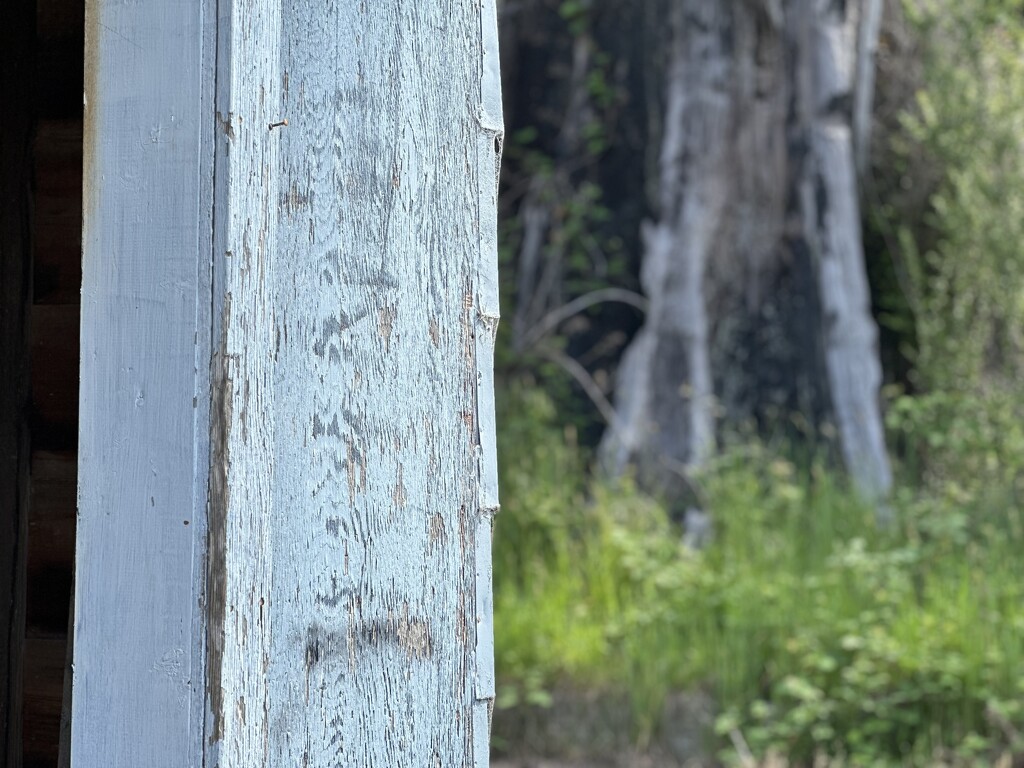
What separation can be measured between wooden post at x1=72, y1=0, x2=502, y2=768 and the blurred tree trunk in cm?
430

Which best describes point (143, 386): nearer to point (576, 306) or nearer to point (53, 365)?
point (53, 365)

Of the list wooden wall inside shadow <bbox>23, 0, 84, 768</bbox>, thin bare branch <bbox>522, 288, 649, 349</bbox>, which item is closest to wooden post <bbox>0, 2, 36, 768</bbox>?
wooden wall inside shadow <bbox>23, 0, 84, 768</bbox>

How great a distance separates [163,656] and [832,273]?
16.7ft

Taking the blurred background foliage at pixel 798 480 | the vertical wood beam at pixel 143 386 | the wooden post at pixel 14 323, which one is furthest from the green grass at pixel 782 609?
the vertical wood beam at pixel 143 386

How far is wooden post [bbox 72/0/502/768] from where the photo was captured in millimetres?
1198

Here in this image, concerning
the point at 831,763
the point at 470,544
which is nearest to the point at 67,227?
the point at 470,544

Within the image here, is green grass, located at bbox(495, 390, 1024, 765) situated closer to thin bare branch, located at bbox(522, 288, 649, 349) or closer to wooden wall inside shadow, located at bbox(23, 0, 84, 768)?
thin bare branch, located at bbox(522, 288, 649, 349)

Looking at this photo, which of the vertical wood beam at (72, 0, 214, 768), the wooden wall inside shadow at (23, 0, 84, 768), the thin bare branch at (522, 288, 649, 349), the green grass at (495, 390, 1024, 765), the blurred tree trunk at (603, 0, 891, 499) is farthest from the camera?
the thin bare branch at (522, 288, 649, 349)

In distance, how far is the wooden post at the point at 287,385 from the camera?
120 centimetres

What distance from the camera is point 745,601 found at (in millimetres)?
4598

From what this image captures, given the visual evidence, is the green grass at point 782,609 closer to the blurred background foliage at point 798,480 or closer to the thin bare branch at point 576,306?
the blurred background foliage at point 798,480

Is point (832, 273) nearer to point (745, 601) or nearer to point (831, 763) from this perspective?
point (745, 601)

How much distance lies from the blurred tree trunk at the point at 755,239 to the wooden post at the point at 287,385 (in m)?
4.30

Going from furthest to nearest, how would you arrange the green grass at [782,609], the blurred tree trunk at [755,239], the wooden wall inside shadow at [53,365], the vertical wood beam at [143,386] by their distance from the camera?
the blurred tree trunk at [755,239] < the green grass at [782,609] < the wooden wall inside shadow at [53,365] < the vertical wood beam at [143,386]
